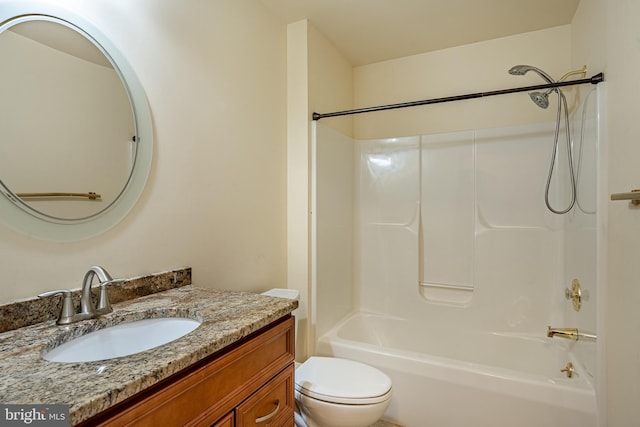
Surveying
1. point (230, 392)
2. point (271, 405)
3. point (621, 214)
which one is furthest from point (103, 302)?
point (621, 214)

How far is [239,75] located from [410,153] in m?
1.49

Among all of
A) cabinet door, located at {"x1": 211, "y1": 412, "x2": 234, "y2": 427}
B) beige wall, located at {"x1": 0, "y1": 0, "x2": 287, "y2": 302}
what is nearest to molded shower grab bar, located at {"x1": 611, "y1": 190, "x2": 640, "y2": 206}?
cabinet door, located at {"x1": 211, "y1": 412, "x2": 234, "y2": 427}

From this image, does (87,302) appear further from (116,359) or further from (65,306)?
(116,359)

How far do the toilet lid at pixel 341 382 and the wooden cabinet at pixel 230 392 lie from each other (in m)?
0.36

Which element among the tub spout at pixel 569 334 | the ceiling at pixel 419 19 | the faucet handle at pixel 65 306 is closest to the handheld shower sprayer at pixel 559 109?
the ceiling at pixel 419 19

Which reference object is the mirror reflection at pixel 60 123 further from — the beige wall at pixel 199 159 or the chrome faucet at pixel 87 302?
the chrome faucet at pixel 87 302

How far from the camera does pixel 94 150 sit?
113 cm

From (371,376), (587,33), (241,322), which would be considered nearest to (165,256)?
(241,322)

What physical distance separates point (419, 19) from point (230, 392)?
2433mm

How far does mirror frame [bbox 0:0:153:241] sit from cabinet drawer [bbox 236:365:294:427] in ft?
2.56

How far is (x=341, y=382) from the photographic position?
5.26ft

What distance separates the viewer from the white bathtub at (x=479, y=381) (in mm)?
1559

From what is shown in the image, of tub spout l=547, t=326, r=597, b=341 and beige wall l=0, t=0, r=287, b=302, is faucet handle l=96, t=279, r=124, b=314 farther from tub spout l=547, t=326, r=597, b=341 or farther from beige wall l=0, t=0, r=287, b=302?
tub spout l=547, t=326, r=597, b=341

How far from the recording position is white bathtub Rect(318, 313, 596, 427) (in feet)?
5.11
